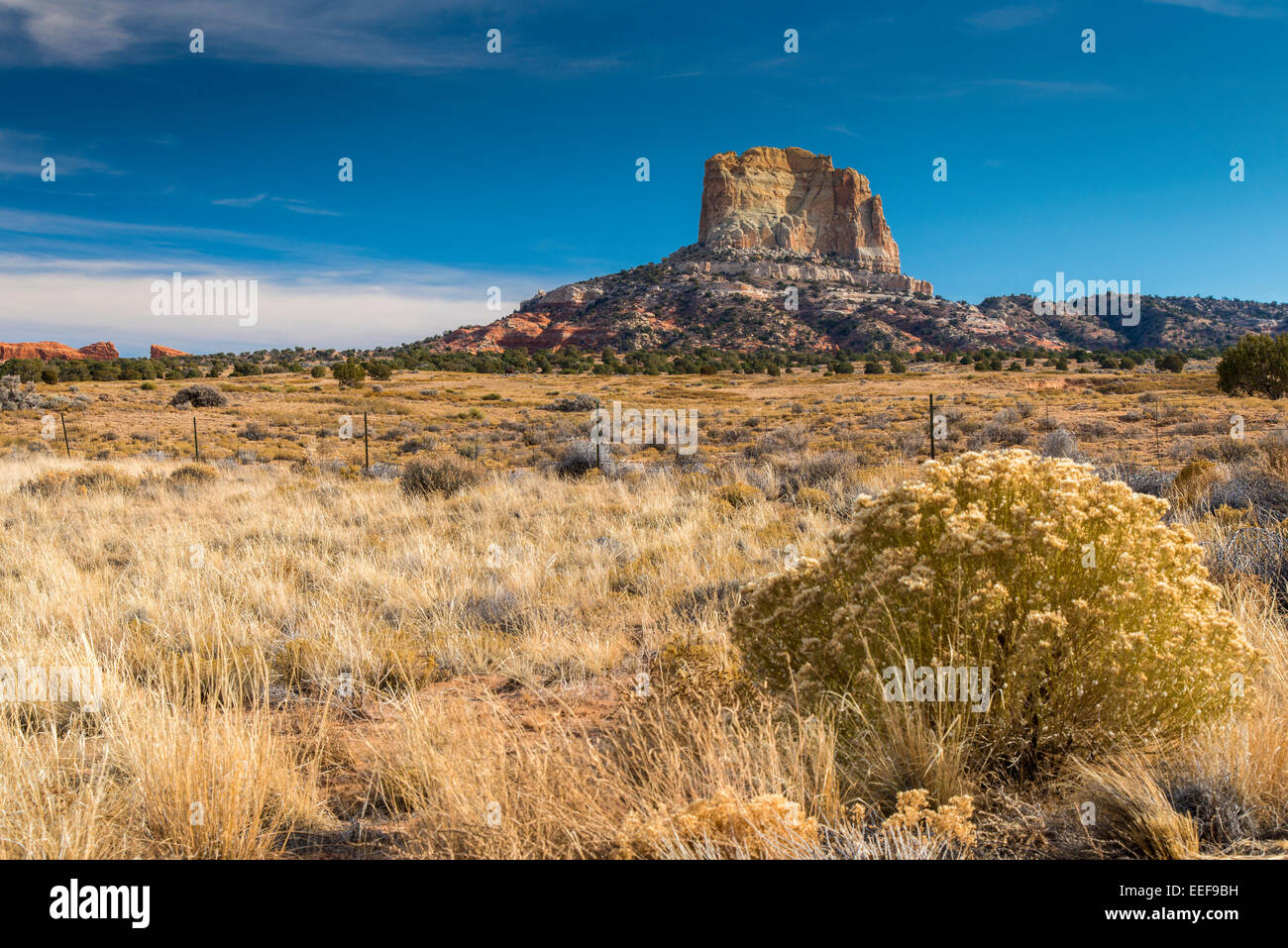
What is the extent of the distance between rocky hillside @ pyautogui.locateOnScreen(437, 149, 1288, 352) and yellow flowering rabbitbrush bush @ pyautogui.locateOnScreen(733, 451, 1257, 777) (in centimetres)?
9964

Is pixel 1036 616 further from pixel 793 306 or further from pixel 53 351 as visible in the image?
pixel 53 351

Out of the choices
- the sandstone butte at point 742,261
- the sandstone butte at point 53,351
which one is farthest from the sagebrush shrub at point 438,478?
the sandstone butte at point 53,351

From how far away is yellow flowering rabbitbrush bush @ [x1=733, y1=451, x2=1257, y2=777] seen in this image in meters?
2.63

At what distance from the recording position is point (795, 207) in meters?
174

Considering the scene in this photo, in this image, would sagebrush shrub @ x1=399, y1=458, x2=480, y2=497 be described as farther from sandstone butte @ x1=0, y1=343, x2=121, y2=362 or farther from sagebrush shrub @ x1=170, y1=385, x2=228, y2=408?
→ sandstone butte @ x1=0, y1=343, x2=121, y2=362

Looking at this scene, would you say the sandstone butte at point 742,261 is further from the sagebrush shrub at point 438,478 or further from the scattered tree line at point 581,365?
the sagebrush shrub at point 438,478

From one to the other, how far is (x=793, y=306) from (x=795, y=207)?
7618 centimetres

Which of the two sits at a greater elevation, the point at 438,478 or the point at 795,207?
the point at 795,207

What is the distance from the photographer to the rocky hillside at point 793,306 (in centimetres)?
10438

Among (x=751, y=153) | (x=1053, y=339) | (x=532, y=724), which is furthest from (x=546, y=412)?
(x=751, y=153)

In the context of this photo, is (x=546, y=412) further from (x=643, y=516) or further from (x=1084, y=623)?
(x=1084, y=623)

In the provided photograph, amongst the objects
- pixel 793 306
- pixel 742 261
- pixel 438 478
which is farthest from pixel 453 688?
pixel 742 261

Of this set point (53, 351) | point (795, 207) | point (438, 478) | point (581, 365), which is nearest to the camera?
point (438, 478)

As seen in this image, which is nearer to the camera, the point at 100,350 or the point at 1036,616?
the point at 1036,616
